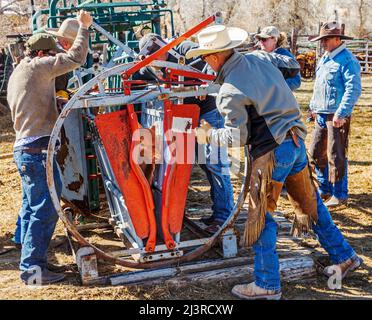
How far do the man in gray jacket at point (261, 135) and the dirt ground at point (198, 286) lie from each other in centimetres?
36

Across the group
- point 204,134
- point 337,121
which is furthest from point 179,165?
point 337,121

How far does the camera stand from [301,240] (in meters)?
5.74

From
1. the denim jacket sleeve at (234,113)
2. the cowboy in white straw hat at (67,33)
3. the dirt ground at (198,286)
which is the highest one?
the cowboy in white straw hat at (67,33)

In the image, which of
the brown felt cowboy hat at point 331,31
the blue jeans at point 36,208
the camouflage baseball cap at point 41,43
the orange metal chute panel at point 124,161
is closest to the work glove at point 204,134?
the orange metal chute panel at point 124,161

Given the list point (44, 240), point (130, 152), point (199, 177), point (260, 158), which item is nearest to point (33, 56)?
point (130, 152)

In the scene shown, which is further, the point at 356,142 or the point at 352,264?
the point at 356,142

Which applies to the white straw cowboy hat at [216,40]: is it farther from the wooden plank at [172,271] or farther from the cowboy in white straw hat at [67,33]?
the wooden plank at [172,271]

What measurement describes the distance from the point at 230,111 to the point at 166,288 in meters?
1.51

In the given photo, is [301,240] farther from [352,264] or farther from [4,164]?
[4,164]

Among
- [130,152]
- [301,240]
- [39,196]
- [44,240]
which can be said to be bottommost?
[301,240]

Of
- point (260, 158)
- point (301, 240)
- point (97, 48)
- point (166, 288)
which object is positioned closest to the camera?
point (260, 158)

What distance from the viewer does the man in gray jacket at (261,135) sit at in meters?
4.11

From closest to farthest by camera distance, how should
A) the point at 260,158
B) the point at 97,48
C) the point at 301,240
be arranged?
the point at 260,158 → the point at 301,240 → the point at 97,48

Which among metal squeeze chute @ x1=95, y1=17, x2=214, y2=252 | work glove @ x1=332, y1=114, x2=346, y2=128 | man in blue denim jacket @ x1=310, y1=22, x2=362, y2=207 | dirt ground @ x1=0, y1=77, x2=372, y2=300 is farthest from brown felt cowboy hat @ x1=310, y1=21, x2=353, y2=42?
metal squeeze chute @ x1=95, y1=17, x2=214, y2=252
